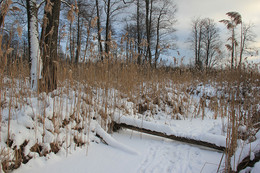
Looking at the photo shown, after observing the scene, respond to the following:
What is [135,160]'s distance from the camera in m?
1.78

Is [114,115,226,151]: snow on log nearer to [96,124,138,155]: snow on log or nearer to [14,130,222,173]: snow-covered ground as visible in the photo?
[14,130,222,173]: snow-covered ground

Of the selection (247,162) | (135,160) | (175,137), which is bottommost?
(135,160)

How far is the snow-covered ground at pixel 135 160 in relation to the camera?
1485mm

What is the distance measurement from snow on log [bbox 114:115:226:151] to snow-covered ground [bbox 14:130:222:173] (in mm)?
97

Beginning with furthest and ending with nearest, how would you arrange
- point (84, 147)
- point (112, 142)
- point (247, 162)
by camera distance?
1. point (112, 142)
2. point (84, 147)
3. point (247, 162)

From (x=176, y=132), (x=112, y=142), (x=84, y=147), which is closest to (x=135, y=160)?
(x=112, y=142)

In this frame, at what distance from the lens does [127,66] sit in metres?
3.62

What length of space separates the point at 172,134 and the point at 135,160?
715mm

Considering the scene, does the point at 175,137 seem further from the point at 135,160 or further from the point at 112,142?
the point at 112,142

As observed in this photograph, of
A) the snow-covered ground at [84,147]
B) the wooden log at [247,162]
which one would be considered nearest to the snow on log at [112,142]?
the snow-covered ground at [84,147]

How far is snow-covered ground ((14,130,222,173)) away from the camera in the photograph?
4.87ft

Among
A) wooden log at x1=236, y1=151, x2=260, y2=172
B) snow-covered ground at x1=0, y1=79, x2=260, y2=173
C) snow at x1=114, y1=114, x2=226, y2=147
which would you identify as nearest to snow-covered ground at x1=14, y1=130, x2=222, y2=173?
snow-covered ground at x1=0, y1=79, x2=260, y2=173

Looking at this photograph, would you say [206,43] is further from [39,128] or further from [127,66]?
[39,128]

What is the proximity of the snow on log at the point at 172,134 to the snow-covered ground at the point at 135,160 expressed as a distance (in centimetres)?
10
